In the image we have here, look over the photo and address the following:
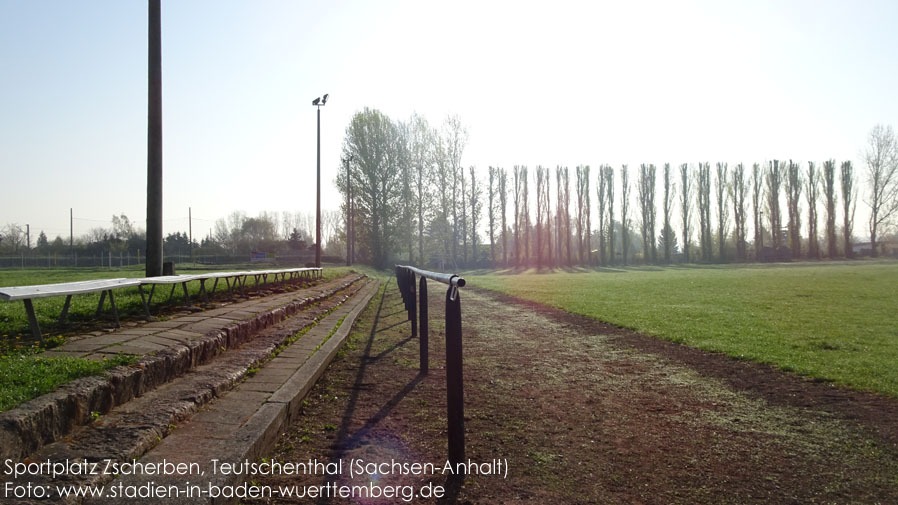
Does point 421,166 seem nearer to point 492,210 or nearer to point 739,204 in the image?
point 492,210

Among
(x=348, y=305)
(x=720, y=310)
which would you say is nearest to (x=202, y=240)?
(x=348, y=305)

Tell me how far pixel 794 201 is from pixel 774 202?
7.24 feet

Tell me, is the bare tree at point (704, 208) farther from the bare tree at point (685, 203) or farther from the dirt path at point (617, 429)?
the dirt path at point (617, 429)

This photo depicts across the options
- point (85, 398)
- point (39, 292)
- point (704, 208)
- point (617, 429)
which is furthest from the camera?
point (704, 208)

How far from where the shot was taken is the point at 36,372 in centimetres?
285

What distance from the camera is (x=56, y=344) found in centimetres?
387

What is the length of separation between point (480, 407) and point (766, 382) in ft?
9.24

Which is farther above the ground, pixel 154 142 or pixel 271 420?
pixel 154 142

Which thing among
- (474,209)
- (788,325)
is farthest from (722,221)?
(788,325)

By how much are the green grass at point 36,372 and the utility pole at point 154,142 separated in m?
5.57

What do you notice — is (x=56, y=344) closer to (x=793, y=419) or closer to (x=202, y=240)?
(x=793, y=419)

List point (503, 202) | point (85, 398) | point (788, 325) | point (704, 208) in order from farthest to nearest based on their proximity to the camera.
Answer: point (704, 208), point (503, 202), point (788, 325), point (85, 398)

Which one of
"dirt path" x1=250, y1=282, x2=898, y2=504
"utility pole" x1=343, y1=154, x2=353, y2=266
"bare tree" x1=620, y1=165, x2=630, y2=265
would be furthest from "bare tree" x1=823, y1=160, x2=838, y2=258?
"dirt path" x1=250, y1=282, x2=898, y2=504

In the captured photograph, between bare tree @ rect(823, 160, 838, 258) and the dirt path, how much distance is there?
7140cm
